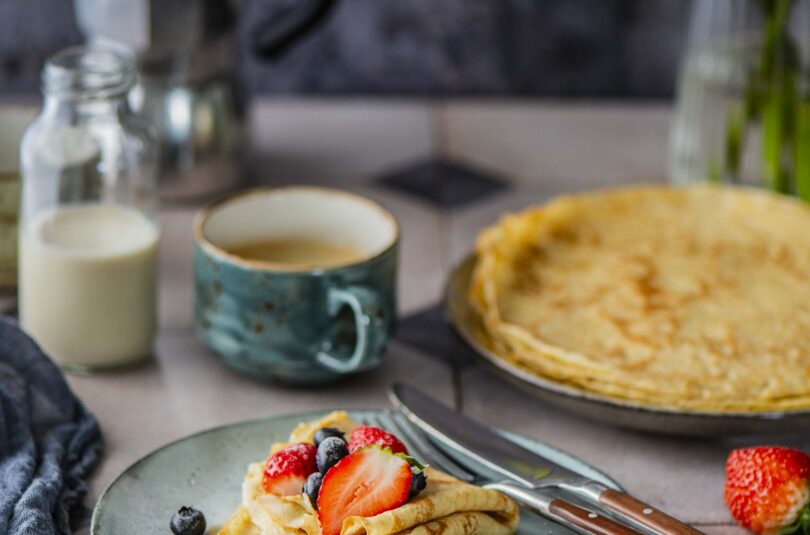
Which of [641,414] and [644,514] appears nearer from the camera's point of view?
[644,514]

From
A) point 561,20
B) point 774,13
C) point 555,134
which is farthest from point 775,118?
point 561,20

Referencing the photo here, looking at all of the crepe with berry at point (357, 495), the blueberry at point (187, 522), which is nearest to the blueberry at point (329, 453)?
the crepe with berry at point (357, 495)

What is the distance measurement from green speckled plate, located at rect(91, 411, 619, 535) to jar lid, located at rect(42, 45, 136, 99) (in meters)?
0.38

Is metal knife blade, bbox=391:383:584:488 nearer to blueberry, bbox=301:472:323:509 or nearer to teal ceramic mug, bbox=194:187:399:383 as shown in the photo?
teal ceramic mug, bbox=194:187:399:383

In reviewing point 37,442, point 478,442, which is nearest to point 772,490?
point 478,442

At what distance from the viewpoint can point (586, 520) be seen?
0.93m

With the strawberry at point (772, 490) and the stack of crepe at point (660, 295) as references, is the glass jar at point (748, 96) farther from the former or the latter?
the strawberry at point (772, 490)

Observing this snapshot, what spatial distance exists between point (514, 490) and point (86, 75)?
1.95 feet

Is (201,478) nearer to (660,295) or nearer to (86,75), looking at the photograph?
(86,75)

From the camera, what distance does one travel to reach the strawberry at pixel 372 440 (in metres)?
0.94

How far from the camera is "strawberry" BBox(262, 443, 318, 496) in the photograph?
94 centimetres

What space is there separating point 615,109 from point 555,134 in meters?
0.18

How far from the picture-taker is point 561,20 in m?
2.12

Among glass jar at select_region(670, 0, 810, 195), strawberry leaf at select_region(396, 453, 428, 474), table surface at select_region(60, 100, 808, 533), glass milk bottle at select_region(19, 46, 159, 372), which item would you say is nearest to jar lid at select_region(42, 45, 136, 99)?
glass milk bottle at select_region(19, 46, 159, 372)
